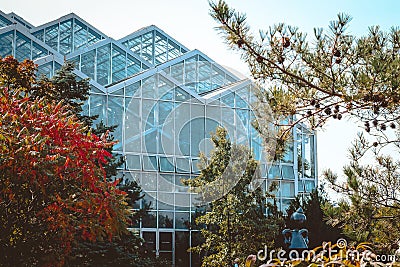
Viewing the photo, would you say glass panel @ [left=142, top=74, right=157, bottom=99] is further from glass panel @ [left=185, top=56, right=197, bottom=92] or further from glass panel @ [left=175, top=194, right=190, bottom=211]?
glass panel @ [left=175, top=194, right=190, bottom=211]

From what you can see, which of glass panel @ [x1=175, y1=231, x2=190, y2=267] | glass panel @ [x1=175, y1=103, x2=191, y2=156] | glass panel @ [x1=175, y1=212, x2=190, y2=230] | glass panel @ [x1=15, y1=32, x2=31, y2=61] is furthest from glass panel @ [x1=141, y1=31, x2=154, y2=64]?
glass panel @ [x1=175, y1=231, x2=190, y2=267]

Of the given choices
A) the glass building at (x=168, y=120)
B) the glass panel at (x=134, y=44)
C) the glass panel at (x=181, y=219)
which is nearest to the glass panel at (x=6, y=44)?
the glass building at (x=168, y=120)

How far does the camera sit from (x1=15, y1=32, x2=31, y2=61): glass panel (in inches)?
752

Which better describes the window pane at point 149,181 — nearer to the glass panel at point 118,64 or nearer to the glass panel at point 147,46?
the glass panel at point 118,64

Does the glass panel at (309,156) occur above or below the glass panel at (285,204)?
above

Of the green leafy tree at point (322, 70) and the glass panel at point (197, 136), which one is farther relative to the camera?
the glass panel at point (197, 136)

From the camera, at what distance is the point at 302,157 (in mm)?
20594

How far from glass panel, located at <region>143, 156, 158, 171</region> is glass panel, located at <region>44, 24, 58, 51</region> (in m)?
7.51

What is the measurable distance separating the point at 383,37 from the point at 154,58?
799 inches

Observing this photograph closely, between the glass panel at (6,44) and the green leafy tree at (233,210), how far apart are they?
705 cm

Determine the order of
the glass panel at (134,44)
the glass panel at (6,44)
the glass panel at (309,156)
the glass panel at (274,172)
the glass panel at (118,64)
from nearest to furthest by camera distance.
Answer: the glass panel at (6,44)
the glass panel at (274,172)
the glass panel at (118,64)
the glass panel at (309,156)
the glass panel at (134,44)

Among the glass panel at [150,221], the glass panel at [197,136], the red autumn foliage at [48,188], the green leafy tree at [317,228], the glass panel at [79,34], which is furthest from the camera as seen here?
the glass panel at [79,34]

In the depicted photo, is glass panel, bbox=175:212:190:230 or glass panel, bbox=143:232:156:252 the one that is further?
glass panel, bbox=175:212:190:230

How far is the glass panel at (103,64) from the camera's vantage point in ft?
64.9
